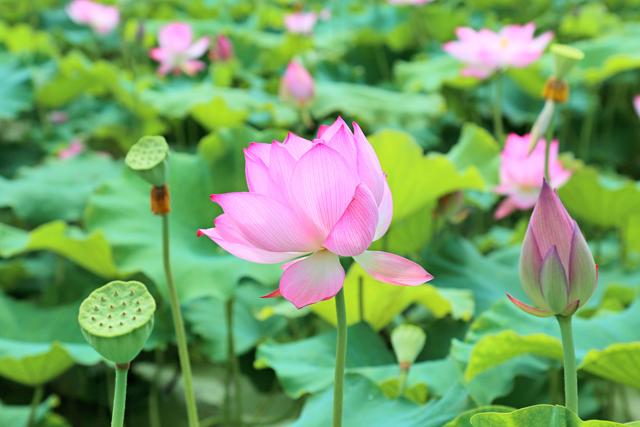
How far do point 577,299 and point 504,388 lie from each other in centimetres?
40

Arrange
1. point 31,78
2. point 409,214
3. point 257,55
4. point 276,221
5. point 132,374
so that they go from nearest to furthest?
point 276,221 < point 409,214 < point 132,374 < point 31,78 < point 257,55

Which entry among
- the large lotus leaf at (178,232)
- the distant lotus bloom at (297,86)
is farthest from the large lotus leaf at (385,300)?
the distant lotus bloom at (297,86)

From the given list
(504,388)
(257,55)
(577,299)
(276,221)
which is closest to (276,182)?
(276,221)

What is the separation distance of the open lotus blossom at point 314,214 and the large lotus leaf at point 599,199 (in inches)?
36.2

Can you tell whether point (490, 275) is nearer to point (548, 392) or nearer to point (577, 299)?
point (548, 392)

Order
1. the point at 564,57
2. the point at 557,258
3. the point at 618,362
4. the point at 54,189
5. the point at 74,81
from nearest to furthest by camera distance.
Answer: the point at 557,258 → the point at 618,362 → the point at 564,57 → the point at 54,189 → the point at 74,81

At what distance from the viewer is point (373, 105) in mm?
1972

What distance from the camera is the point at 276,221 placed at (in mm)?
553

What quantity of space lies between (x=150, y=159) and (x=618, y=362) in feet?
1.54

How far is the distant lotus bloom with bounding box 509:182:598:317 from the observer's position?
55 centimetres

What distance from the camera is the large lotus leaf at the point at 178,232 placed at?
1.20 metres

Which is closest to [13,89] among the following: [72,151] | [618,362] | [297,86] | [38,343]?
[72,151]

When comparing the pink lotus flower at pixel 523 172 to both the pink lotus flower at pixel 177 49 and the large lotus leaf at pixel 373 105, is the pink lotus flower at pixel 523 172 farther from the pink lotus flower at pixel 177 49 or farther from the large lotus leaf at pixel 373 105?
the pink lotus flower at pixel 177 49

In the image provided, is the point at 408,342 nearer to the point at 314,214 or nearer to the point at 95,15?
the point at 314,214
